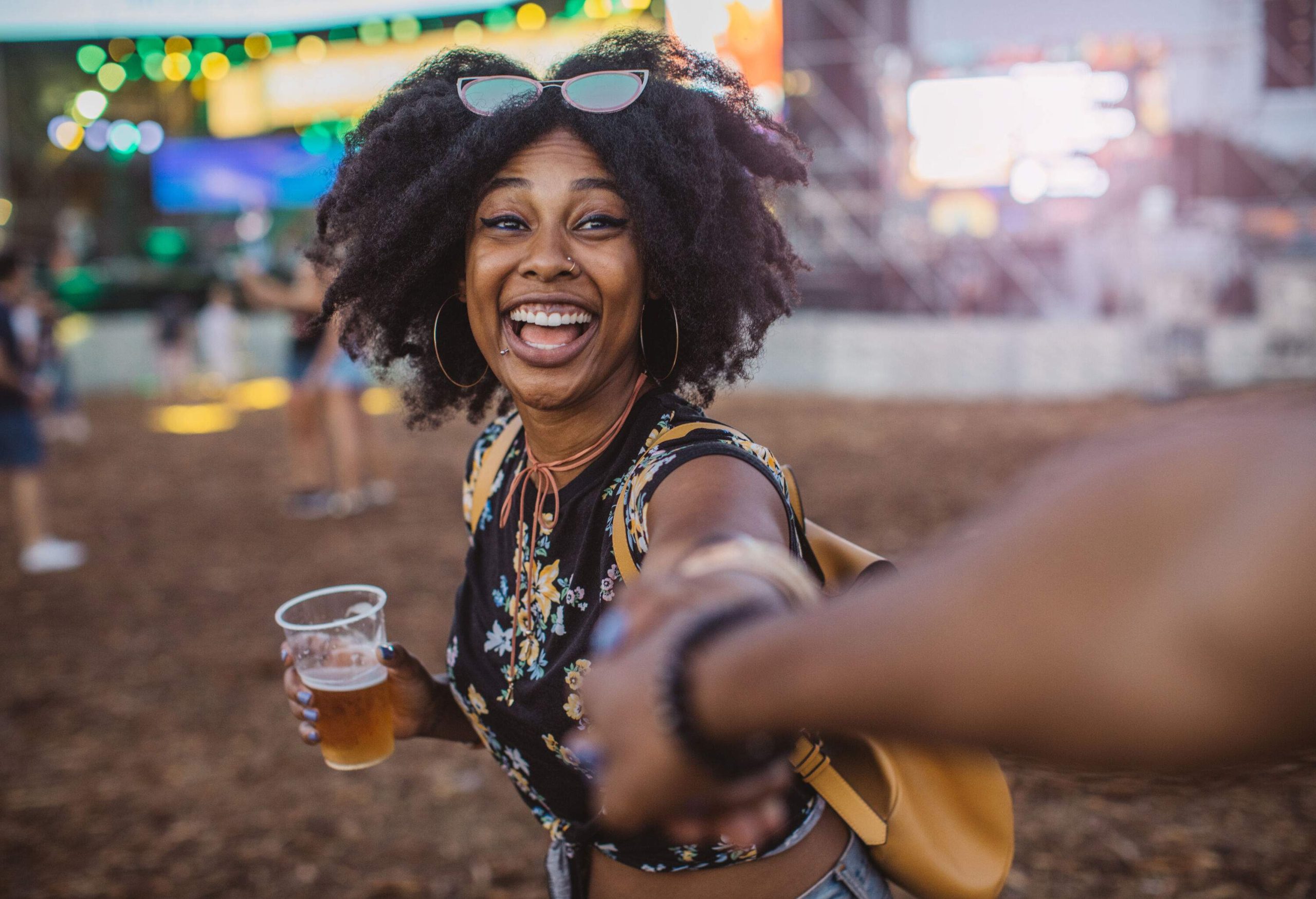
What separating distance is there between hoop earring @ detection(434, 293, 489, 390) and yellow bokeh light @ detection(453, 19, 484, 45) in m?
16.9

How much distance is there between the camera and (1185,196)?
45.0 ft

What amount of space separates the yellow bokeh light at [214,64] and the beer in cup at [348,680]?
68.5 feet

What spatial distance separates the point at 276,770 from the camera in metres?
4.34

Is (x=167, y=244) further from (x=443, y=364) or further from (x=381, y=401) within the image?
(x=443, y=364)

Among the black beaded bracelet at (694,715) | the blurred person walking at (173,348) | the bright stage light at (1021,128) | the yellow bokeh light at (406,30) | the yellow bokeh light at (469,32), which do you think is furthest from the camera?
the yellow bokeh light at (406,30)

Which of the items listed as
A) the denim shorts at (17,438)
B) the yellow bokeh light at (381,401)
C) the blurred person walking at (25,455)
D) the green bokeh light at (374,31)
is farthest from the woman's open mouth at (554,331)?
the green bokeh light at (374,31)

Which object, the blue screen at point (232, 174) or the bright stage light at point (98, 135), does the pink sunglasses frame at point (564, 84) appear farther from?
the bright stage light at point (98, 135)

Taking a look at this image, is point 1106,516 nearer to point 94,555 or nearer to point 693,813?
point 693,813

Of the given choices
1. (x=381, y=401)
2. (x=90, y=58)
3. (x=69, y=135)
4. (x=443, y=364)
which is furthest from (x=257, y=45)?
(x=443, y=364)

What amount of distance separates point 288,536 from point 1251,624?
26.0ft

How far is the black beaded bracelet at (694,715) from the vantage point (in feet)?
2.49

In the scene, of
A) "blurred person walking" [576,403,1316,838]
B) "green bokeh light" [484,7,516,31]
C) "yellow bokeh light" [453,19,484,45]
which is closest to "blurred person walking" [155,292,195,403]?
"yellow bokeh light" [453,19,484,45]

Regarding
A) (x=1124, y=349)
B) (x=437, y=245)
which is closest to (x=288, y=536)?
(x=437, y=245)

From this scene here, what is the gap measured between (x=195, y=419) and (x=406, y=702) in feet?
43.9
